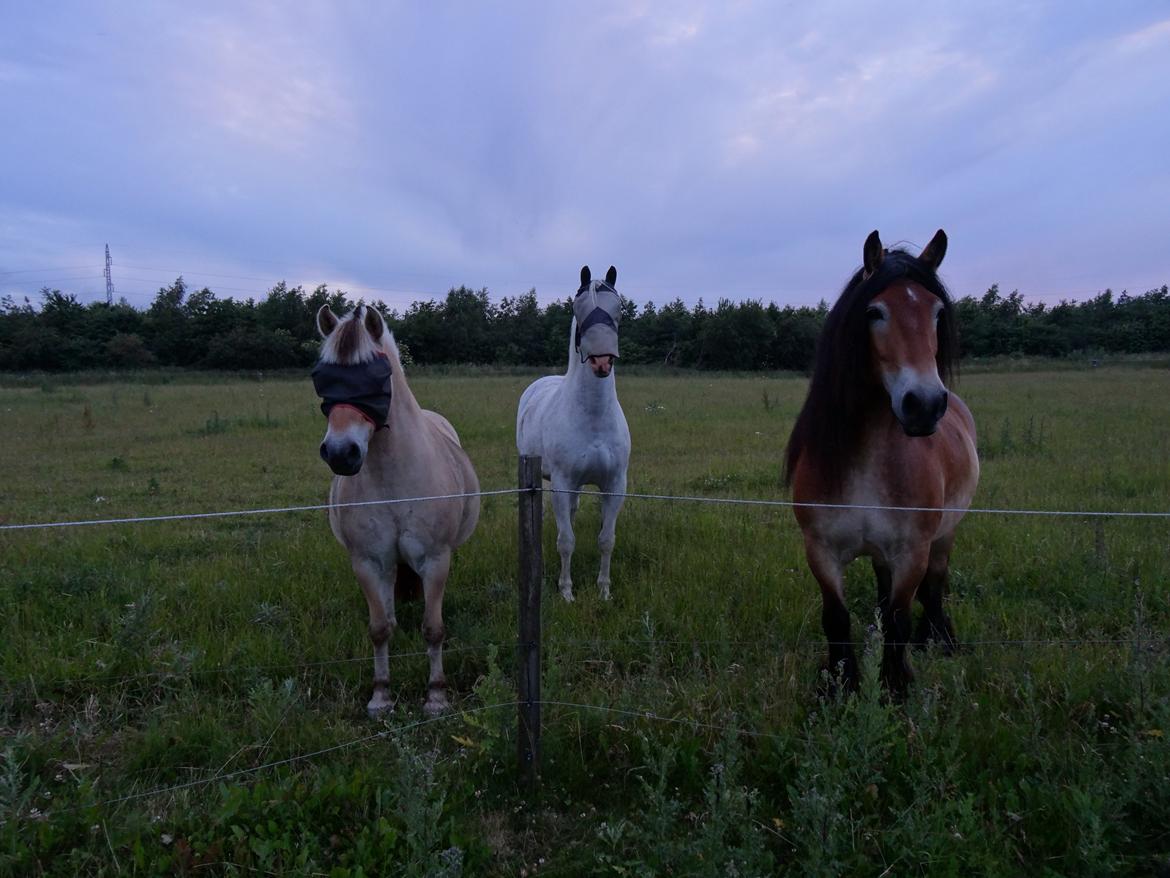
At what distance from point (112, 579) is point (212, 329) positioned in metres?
50.0

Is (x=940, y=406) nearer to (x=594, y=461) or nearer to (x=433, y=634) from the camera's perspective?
(x=433, y=634)

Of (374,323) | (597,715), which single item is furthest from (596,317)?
(597,715)

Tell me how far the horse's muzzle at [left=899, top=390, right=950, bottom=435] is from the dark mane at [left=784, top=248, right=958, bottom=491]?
39cm

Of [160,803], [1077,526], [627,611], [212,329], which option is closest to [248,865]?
[160,803]

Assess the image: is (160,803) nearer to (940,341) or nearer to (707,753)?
(707,753)

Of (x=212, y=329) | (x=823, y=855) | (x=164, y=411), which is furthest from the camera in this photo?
(x=212, y=329)

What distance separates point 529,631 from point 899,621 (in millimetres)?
1898

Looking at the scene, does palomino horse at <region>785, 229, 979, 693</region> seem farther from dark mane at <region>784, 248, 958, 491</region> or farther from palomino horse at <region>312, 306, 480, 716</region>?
palomino horse at <region>312, 306, 480, 716</region>

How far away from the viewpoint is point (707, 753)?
2727 millimetres

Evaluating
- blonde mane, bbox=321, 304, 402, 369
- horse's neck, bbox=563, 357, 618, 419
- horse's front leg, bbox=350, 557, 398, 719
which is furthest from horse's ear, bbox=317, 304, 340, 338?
horse's neck, bbox=563, 357, 618, 419

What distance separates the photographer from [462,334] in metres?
47.3

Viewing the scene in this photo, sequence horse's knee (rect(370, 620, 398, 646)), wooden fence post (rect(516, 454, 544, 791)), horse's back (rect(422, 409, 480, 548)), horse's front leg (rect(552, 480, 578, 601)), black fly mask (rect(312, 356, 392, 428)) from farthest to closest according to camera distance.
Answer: horse's front leg (rect(552, 480, 578, 601)) → horse's back (rect(422, 409, 480, 548)) → horse's knee (rect(370, 620, 398, 646)) → black fly mask (rect(312, 356, 392, 428)) → wooden fence post (rect(516, 454, 544, 791))

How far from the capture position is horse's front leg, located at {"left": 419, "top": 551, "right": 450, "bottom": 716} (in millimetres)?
3369

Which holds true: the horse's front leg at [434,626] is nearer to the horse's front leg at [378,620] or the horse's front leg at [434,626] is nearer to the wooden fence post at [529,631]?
the horse's front leg at [378,620]
